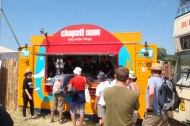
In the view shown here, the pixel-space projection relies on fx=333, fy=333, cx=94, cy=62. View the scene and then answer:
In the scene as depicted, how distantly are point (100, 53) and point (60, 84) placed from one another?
5.46 feet

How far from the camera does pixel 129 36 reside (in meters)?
10.7

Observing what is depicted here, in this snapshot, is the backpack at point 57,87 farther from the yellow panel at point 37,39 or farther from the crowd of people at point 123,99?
the yellow panel at point 37,39

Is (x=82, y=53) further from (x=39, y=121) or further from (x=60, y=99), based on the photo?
(x=39, y=121)

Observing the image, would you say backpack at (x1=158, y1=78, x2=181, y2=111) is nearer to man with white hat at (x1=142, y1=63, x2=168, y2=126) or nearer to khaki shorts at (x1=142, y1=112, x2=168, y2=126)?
man with white hat at (x1=142, y1=63, x2=168, y2=126)

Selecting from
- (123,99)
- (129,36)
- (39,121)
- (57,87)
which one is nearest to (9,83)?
(39,121)

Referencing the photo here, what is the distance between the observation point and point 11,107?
13117mm

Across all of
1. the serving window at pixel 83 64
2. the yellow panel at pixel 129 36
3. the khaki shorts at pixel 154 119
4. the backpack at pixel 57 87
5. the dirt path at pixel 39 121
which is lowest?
the dirt path at pixel 39 121

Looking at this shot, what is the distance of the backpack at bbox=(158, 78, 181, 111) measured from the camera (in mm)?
5906

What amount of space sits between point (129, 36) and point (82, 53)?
1.68 m

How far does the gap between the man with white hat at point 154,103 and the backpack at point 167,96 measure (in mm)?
64

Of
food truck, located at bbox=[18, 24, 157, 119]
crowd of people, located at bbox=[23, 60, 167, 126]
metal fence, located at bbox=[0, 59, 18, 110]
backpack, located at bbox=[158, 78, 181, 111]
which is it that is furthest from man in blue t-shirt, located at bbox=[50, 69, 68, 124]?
backpack, located at bbox=[158, 78, 181, 111]

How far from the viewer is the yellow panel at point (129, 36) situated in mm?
10549

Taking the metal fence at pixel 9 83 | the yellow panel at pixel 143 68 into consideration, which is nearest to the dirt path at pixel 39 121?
the metal fence at pixel 9 83

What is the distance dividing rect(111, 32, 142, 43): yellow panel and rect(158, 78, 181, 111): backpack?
469 centimetres
